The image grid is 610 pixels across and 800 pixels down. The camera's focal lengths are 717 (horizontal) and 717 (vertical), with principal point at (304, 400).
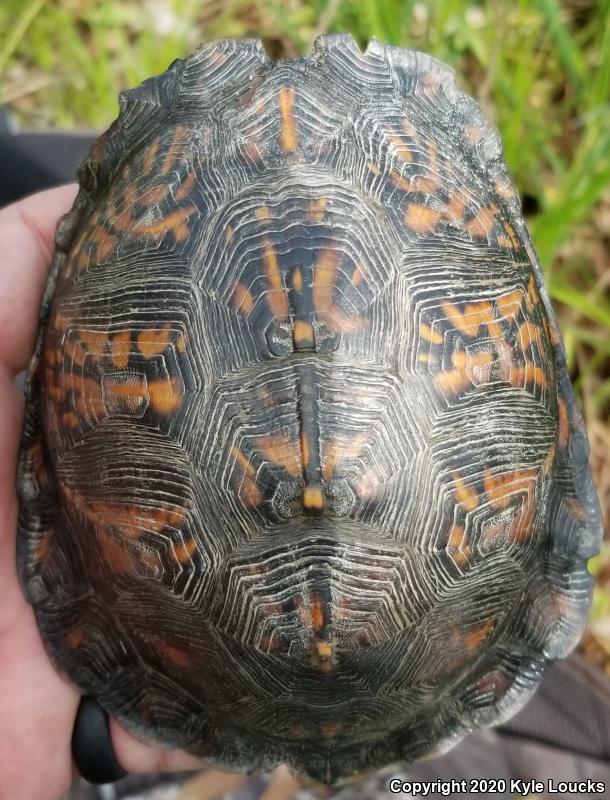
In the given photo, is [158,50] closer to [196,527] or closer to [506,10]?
[506,10]

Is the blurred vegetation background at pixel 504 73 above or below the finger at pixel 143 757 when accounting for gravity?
above

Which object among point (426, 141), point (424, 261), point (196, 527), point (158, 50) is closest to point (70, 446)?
point (196, 527)

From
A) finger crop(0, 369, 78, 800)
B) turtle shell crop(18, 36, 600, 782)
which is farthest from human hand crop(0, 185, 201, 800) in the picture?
turtle shell crop(18, 36, 600, 782)

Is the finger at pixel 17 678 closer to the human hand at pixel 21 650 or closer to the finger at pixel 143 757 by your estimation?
the human hand at pixel 21 650

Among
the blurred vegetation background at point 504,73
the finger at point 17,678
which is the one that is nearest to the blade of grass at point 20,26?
the blurred vegetation background at point 504,73

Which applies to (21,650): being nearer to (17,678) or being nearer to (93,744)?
(17,678)

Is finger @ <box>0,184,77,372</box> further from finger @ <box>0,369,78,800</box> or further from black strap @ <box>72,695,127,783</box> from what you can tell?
black strap @ <box>72,695,127,783</box>

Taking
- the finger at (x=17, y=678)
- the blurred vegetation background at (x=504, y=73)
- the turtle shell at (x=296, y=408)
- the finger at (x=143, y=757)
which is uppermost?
the blurred vegetation background at (x=504, y=73)
